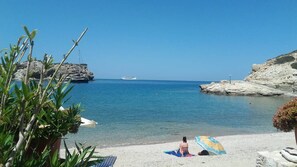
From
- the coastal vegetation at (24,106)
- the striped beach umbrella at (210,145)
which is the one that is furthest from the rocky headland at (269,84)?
the coastal vegetation at (24,106)

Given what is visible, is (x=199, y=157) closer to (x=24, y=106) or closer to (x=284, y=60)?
(x=24, y=106)

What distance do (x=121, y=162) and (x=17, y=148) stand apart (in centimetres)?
1005

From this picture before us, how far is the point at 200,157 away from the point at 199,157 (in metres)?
0.06

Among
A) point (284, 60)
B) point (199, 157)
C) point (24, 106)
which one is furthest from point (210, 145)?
point (284, 60)

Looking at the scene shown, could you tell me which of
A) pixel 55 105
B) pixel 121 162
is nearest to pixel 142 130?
pixel 121 162

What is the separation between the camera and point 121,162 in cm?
1230

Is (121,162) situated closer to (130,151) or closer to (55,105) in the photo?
(130,151)

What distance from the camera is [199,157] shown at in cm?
1243

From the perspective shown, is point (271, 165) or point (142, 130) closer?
point (271, 165)

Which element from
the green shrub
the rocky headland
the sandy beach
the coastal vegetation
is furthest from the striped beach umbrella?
the green shrub

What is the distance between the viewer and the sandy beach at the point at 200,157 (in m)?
11.2

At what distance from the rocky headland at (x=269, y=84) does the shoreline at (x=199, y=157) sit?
5015 cm

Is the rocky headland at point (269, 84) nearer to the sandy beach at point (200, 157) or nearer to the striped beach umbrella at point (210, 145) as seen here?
the sandy beach at point (200, 157)

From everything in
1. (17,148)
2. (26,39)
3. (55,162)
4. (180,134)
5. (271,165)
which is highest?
(26,39)
